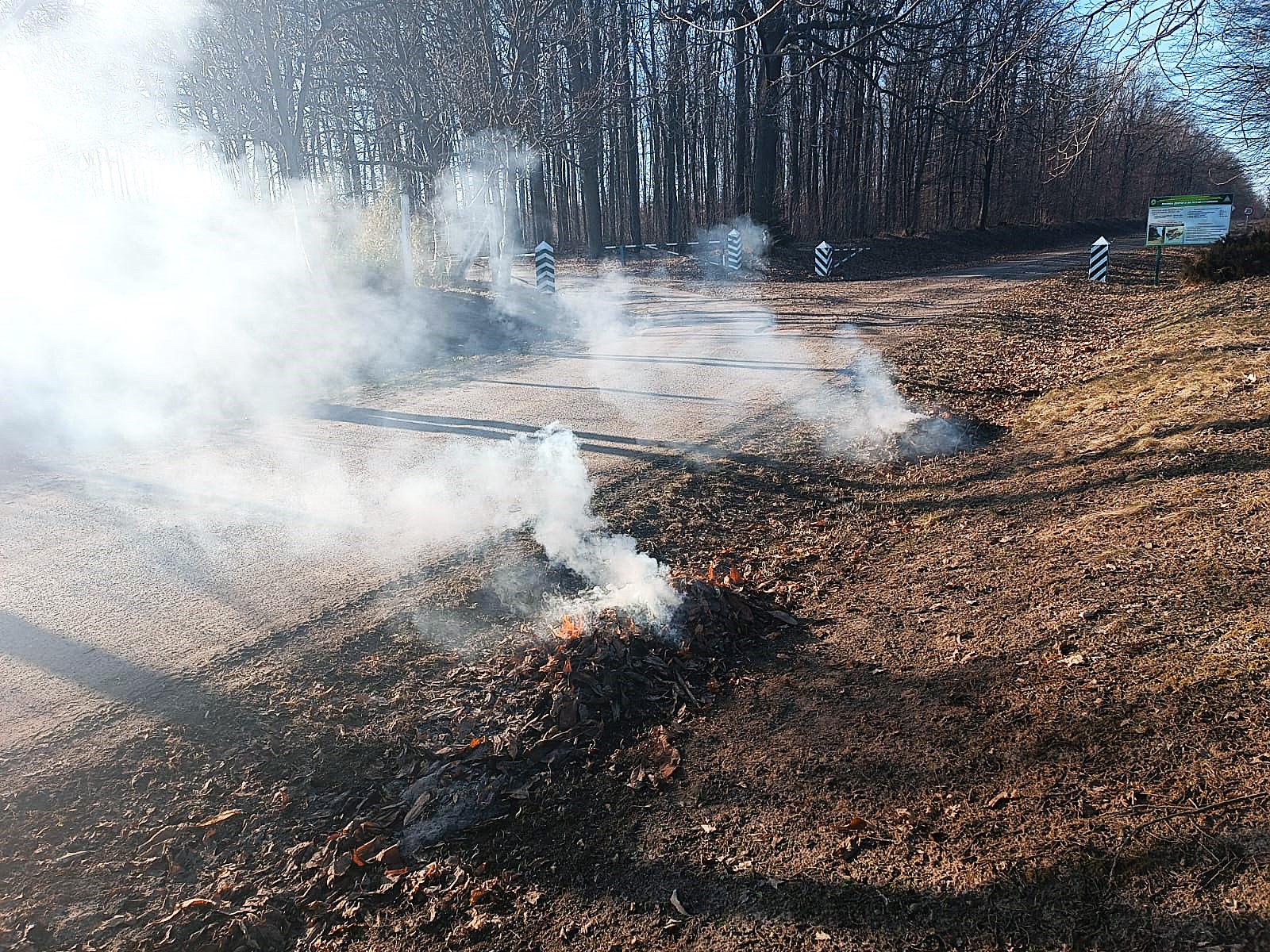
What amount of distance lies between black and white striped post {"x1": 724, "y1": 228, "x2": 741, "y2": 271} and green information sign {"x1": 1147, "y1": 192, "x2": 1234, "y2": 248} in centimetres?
1175

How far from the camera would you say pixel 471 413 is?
361 inches

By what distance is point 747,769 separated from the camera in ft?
10.1

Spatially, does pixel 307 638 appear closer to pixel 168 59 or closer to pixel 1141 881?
pixel 1141 881

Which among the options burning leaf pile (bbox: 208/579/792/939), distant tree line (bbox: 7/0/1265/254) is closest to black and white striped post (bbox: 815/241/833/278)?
distant tree line (bbox: 7/0/1265/254)

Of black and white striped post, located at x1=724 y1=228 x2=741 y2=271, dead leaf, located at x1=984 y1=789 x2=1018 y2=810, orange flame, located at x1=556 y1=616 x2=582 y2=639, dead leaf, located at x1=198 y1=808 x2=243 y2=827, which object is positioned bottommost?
dead leaf, located at x1=198 y1=808 x2=243 y2=827

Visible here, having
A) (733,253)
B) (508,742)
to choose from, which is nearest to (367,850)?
(508,742)

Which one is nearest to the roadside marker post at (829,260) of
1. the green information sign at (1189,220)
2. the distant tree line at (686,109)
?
the distant tree line at (686,109)

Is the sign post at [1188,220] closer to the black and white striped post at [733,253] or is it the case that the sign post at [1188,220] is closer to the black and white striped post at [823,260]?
the black and white striped post at [823,260]

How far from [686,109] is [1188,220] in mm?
22947

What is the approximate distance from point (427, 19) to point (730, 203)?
19.1 m

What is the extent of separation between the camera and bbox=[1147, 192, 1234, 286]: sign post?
707 inches

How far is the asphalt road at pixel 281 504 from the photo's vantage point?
417cm

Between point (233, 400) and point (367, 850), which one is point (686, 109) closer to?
point (233, 400)

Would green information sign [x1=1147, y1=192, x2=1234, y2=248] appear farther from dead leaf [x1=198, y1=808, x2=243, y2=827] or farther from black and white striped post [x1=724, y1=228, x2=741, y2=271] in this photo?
dead leaf [x1=198, y1=808, x2=243, y2=827]
